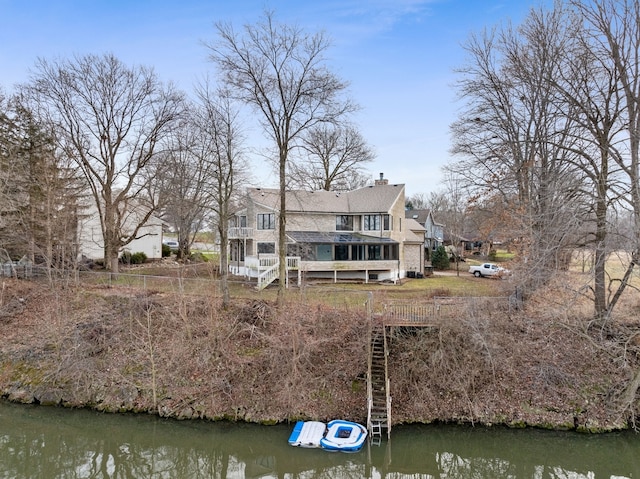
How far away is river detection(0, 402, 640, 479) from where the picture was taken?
12.2 m

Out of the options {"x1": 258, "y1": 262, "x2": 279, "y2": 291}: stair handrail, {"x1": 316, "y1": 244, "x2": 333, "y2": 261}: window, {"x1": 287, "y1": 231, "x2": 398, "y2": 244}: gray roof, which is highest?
{"x1": 287, "y1": 231, "x2": 398, "y2": 244}: gray roof

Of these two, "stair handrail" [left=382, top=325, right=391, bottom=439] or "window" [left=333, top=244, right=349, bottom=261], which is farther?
"window" [left=333, top=244, right=349, bottom=261]

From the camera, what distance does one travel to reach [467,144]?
2073 centimetres

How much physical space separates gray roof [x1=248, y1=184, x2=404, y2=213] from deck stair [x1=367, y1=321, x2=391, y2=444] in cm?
1534

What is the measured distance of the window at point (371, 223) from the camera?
1204 inches

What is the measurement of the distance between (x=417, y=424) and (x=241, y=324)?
837cm

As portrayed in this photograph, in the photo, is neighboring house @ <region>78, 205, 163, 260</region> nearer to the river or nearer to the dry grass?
the dry grass

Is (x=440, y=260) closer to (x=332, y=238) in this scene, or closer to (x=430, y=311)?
(x=332, y=238)

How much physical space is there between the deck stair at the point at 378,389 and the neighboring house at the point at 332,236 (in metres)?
11.1

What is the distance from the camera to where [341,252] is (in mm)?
29141

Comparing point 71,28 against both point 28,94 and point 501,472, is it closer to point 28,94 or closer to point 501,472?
point 28,94

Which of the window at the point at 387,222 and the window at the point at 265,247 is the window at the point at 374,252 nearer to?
the window at the point at 387,222

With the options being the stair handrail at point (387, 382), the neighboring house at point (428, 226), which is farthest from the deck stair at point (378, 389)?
the neighboring house at point (428, 226)

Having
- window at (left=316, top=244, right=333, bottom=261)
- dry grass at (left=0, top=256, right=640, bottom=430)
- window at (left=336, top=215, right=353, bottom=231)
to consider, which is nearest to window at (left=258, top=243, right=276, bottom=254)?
window at (left=316, top=244, right=333, bottom=261)
